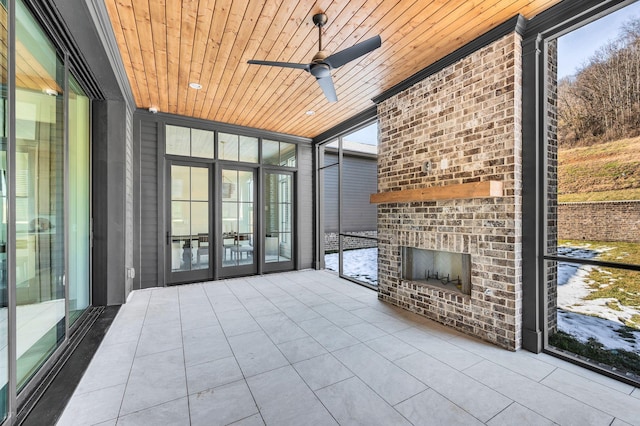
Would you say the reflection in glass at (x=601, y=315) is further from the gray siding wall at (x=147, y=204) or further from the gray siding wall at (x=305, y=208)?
the gray siding wall at (x=147, y=204)

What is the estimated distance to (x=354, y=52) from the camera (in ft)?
7.88

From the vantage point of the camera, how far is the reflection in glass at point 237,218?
5473 millimetres

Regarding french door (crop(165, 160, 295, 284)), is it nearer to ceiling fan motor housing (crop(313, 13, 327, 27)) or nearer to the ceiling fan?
the ceiling fan

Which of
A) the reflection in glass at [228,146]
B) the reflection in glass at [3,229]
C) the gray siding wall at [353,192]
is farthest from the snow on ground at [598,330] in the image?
the gray siding wall at [353,192]

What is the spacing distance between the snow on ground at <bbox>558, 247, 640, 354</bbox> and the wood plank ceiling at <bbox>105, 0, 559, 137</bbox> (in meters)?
2.37

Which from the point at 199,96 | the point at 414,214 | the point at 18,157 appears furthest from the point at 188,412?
the point at 199,96

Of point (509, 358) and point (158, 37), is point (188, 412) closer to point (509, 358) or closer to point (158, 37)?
point (509, 358)

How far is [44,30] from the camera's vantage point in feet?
7.17

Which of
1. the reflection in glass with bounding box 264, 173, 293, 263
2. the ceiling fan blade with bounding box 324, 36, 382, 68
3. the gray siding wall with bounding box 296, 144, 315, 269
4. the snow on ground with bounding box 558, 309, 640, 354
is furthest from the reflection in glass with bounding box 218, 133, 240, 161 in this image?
the snow on ground with bounding box 558, 309, 640, 354

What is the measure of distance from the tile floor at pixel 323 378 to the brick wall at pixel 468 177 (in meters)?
0.31

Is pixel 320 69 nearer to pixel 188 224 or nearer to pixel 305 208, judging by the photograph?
pixel 188 224

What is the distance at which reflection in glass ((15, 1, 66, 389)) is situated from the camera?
1857 millimetres

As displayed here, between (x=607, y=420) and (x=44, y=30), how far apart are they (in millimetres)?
4711

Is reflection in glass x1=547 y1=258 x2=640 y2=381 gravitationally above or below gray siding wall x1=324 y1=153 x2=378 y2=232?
below
